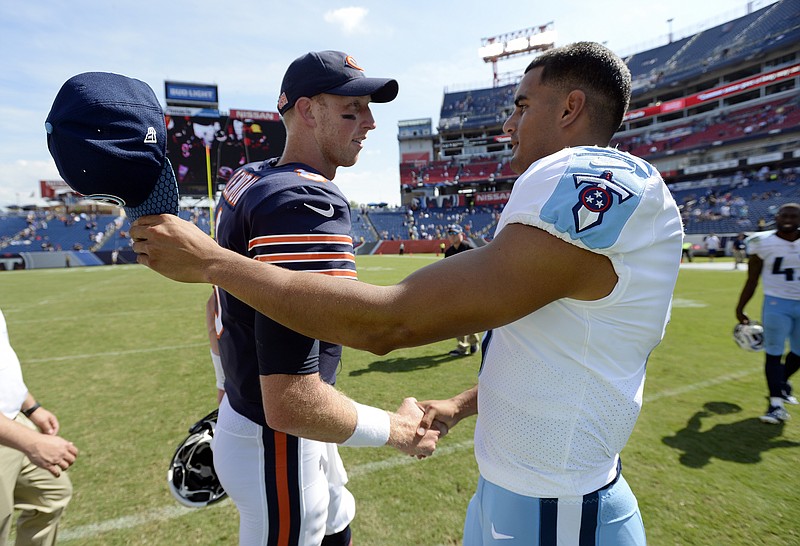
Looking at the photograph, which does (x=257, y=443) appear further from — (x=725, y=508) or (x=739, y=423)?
(x=739, y=423)

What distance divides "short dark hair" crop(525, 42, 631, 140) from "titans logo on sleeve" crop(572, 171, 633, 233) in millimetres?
503

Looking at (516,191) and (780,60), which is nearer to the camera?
(516,191)

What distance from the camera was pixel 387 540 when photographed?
9.22 feet

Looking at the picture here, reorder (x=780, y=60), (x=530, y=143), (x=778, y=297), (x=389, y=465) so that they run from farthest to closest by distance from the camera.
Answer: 1. (x=780, y=60)
2. (x=778, y=297)
3. (x=389, y=465)
4. (x=530, y=143)

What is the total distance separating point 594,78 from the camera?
1.49 meters

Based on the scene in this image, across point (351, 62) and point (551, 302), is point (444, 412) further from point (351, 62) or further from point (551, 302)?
point (351, 62)

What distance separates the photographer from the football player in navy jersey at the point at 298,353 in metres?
1.40

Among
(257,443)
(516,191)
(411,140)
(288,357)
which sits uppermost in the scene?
(411,140)

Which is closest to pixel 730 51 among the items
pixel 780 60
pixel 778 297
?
pixel 780 60

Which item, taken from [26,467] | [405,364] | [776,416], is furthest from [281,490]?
[776,416]

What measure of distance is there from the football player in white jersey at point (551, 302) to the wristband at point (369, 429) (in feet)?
1.24

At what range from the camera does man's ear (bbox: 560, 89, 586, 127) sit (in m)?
1.47

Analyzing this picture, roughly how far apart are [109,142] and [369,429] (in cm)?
124

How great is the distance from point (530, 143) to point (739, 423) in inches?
187
